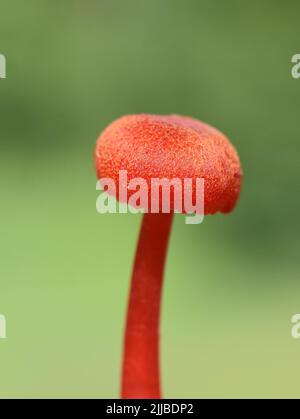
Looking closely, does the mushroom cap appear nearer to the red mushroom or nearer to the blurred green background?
the red mushroom

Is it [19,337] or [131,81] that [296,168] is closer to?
[131,81]

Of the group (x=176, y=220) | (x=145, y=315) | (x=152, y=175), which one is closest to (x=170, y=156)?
(x=152, y=175)

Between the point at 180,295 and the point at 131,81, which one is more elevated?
the point at 131,81

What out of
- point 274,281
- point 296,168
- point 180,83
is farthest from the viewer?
point 180,83

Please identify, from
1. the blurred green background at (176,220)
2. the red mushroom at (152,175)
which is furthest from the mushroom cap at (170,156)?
the blurred green background at (176,220)

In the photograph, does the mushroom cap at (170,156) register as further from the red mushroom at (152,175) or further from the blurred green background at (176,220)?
the blurred green background at (176,220)

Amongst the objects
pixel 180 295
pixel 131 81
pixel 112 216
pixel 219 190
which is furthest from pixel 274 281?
pixel 219 190

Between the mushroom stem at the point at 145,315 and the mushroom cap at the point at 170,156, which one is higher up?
the mushroom cap at the point at 170,156
